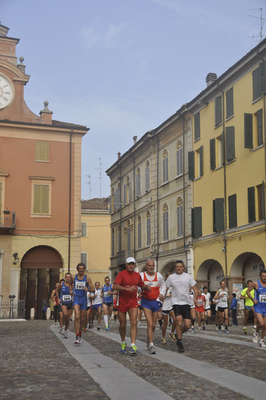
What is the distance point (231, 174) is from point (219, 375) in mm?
22060

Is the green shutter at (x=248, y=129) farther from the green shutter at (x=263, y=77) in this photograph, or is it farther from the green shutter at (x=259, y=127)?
the green shutter at (x=263, y=77)

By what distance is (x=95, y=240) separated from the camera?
66500mm

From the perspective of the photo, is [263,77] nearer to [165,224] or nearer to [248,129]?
[248,129]

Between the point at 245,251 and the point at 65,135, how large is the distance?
15488 mm

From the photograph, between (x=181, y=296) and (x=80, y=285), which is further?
(x=80, y=285)

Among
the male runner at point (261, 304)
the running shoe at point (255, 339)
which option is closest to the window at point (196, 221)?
the running shoe at point (255, 339)

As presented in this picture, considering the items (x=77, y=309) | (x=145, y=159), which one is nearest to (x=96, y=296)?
(x=77, y=309)

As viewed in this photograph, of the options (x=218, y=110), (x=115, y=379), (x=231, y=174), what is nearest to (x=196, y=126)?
(x=218, y=110)

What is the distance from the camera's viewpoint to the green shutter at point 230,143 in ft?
98.0

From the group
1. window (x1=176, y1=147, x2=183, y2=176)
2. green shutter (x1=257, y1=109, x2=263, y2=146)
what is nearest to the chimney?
window (x1=176, y1=147, x2=183, y2=176)

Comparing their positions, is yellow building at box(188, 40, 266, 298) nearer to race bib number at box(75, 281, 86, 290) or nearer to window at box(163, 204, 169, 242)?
window at box(163, 204, 169, 242)

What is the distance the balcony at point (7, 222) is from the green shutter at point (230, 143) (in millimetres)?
13652

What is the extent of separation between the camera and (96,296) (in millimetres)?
22203

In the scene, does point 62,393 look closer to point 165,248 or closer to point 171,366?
point 171,366
